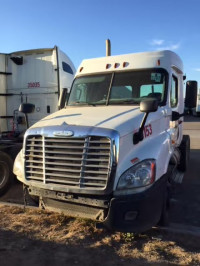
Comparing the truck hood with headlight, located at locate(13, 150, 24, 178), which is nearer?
the truck hood

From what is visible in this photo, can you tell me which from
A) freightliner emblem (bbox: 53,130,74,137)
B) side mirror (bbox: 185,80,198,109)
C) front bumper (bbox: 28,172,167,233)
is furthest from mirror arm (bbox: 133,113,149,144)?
side mirror (bbox: 185,80,198,109)

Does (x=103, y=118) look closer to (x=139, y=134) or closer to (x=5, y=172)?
(x=139, y=134)

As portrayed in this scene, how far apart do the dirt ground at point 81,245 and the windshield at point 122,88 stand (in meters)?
2.06

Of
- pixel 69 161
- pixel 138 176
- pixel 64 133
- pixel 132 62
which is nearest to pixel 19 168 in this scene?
pixel 69 161

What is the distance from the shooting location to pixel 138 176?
3.86m

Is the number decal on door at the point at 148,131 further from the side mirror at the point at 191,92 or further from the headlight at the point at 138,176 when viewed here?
the side mirror at the point at 191,92

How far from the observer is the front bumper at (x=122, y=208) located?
3818 millimetres

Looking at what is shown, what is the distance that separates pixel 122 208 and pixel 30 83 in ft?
21.2

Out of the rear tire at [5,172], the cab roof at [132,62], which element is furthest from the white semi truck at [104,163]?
the rear tire at [5,172]

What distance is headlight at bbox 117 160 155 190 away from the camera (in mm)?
3848

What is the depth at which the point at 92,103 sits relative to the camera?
546 centimetres

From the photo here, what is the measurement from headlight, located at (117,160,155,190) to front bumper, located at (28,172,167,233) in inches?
4.4

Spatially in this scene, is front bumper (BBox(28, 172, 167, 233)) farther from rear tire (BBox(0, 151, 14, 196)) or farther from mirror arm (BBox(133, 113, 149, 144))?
rear tire (BBox(0, 151, 14, 196))

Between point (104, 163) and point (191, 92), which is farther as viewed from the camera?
point (191, 92)
